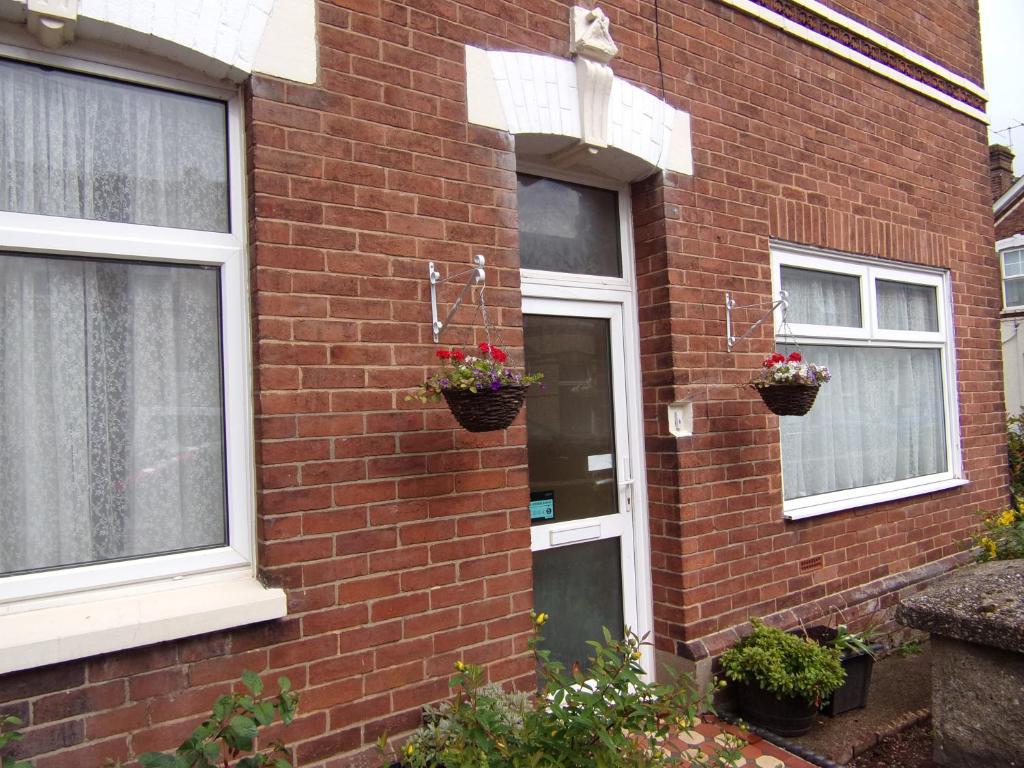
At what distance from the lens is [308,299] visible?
2664mm

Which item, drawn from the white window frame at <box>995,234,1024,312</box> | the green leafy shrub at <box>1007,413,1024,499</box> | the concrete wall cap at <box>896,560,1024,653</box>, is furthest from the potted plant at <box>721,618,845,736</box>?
the white window frame at <box>995,234,1024,312</box>

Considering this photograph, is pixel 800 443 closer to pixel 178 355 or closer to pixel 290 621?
pixel 290 621

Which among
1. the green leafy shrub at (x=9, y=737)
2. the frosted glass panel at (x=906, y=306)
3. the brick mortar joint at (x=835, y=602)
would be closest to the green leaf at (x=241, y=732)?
the green leafy shrub at (x=9, y=737)

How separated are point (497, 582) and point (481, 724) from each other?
0.83m

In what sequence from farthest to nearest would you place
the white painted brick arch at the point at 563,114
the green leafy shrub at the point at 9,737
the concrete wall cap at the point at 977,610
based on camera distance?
the white painted brick arch at the point at 563,114 → the concrete wall cap at the point at 977,610 → the green leafy shrub at the point at 9,737

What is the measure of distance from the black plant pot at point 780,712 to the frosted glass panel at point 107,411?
8.52 ft

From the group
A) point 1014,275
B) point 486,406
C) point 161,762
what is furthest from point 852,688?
point 1014,275

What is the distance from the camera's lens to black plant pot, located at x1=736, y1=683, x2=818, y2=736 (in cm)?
350

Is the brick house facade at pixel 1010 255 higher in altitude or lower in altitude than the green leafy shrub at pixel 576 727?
higher

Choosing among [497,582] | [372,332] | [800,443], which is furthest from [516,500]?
[800,443]

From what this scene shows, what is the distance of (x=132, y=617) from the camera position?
2281 millimetres

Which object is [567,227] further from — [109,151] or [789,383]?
[109,151]

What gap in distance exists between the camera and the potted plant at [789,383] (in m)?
3.68

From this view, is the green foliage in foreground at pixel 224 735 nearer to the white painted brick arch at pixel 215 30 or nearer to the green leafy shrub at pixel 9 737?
the green leafy shrub at pixel 9 737
